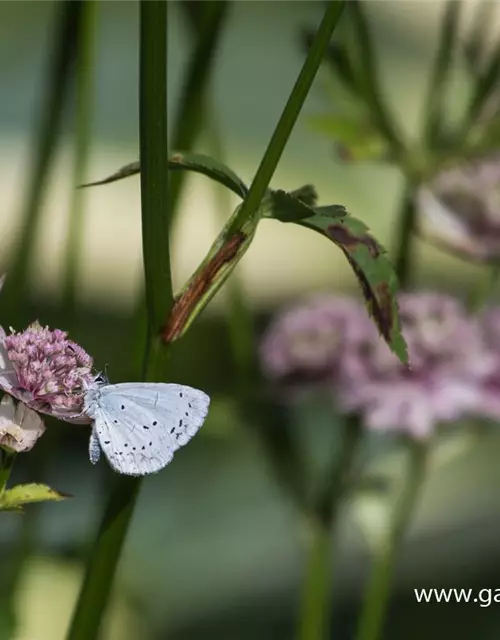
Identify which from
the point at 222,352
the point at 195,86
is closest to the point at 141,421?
the point at 195,86

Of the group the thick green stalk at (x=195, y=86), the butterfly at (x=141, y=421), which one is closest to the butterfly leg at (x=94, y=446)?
the butterfly at (x=141, y=421)

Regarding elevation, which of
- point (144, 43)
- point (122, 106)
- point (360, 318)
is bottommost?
point (144, 43)

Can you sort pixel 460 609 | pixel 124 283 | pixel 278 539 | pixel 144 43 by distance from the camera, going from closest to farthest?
Result: pixel 144 43, pixel 460 609, pixel 278 539, pixel 124 283

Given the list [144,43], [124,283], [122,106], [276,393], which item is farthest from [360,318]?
[122,106]

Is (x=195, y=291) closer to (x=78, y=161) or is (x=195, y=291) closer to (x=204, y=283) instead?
(x=204, y=283)

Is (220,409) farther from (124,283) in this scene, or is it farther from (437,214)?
(124,283)

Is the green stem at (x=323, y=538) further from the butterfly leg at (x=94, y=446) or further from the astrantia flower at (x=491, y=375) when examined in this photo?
the butterfly leg at (x=94, y=446)
